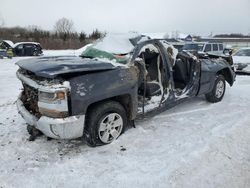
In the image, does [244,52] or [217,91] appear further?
[244,52]

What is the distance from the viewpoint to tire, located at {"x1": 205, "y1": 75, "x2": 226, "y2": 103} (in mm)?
6480

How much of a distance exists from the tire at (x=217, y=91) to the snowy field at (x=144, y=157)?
1.09 meters

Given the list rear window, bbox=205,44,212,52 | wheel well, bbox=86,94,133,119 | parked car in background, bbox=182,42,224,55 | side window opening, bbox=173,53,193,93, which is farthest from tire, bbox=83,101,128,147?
rear window, bbox=205,44,212,52

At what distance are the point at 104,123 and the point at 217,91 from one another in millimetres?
3597

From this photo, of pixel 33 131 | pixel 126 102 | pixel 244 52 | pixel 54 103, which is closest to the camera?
pixel 54 103

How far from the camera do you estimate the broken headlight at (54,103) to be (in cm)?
354

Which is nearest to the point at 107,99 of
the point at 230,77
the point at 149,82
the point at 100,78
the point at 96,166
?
the point at 100,78

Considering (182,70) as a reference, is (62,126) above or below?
below

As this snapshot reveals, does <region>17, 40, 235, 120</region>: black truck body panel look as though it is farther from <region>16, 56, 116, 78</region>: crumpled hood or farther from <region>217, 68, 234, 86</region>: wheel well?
<region>217, 68, 234, 86</region>: wheel well

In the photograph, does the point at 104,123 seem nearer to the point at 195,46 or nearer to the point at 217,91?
the point at 217,91

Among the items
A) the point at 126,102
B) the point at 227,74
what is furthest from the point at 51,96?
the point at 227,74

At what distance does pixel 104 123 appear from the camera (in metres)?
4.15

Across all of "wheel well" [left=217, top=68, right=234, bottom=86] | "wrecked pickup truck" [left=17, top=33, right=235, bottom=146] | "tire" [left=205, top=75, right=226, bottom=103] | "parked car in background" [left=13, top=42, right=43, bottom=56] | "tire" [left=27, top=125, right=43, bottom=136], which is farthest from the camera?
"parked car in background" [left=13, top=42, right=43, bottom=56]

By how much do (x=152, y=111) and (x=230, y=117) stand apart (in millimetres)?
1748
